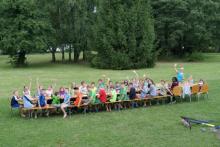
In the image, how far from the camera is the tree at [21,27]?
44.4m

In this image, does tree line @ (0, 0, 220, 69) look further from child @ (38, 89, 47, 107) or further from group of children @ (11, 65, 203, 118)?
child @ (38, 89, 47, 107)

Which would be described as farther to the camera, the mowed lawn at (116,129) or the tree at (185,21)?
the tree at (185,21)

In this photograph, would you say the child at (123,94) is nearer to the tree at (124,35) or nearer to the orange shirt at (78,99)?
the orange shirt at (78,99)

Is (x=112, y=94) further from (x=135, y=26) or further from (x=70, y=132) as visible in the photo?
(x=135, y=26)

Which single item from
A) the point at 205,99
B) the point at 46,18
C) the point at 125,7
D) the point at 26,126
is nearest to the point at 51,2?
the point at 46,18

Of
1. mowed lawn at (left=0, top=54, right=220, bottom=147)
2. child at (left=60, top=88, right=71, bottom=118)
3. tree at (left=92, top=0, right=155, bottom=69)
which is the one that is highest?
tree at (left=92, top=0, right=155, bottom=69)

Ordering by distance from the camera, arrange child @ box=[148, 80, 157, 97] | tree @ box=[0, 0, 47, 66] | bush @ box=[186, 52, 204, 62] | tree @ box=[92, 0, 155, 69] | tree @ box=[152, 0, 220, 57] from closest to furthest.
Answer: child @ box=[148, 80, 157, 97] < tree @ box=[92, 0, 155, 69] < tree @ box=[0, 0, 47, 66] < tree @ box=[152, 0, 220, 57] < bush @ box=[186, 52, 204, 62]

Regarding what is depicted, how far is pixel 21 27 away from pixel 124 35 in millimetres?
11641

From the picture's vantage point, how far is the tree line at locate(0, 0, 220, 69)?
42.5 m

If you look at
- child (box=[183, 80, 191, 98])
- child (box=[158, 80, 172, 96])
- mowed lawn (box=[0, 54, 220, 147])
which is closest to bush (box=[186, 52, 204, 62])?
child (box=[183, 80, 191, 98])

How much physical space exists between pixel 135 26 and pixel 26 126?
30258 millimetres

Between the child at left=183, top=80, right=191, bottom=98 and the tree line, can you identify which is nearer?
the child at left=183, top=80, right=191, bottom=98

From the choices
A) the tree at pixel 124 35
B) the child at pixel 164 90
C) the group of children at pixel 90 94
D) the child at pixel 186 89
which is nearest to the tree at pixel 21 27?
the tree at pixel 124 35

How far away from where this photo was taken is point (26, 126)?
1363 centimetres
